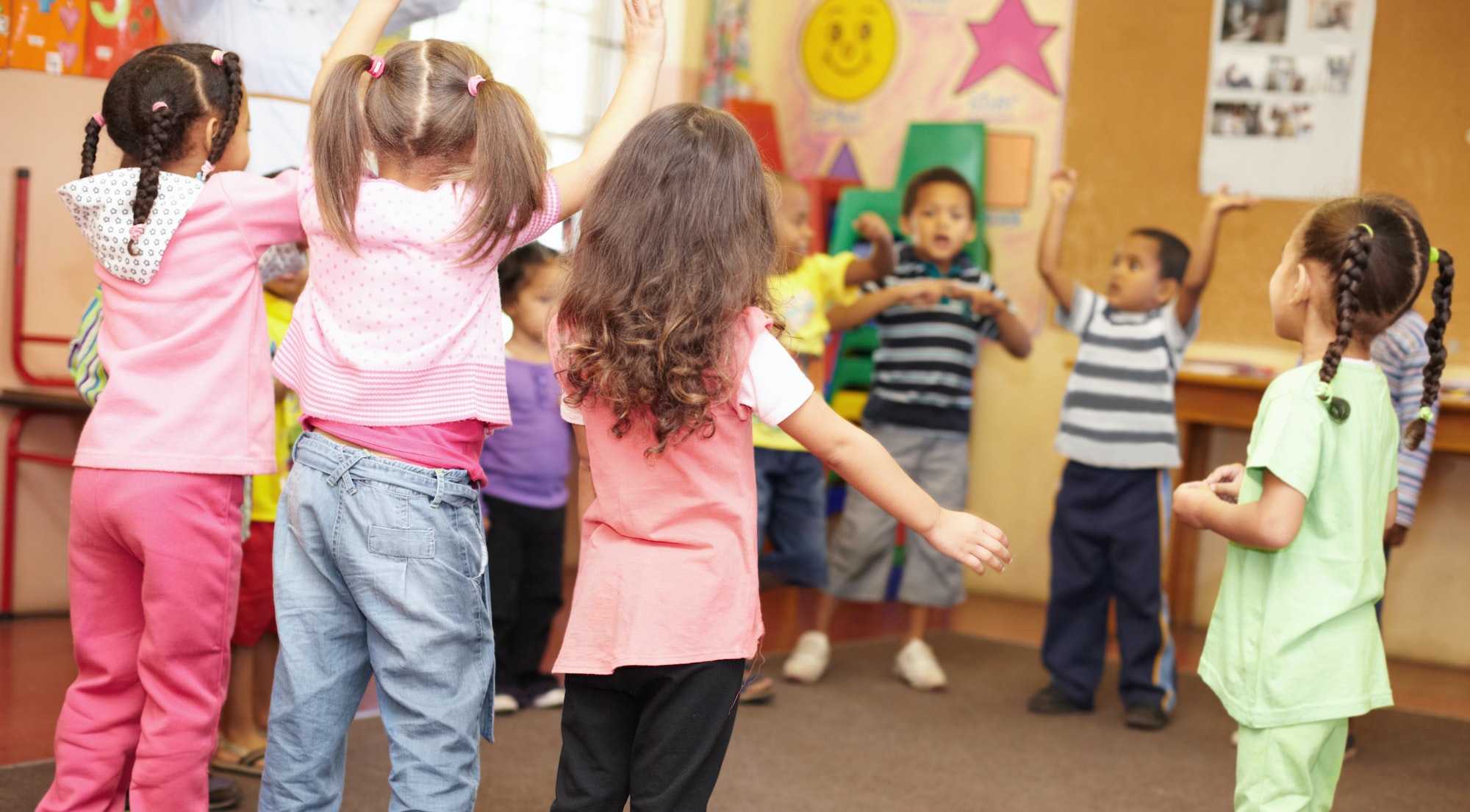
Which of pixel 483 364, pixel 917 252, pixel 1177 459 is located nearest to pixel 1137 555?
pixel 1177 459

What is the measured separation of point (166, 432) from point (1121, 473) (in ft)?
7.67

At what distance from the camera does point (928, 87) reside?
506 cm

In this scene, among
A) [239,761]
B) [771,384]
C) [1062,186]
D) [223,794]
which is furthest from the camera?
[1062,186]

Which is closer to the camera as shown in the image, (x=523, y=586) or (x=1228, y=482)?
(x=1228, y=482)

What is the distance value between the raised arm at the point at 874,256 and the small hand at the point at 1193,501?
1.44 m

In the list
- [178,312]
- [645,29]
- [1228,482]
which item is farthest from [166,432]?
[1228,482]

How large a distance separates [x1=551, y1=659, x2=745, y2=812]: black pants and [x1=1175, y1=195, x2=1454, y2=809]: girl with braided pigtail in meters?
0.74

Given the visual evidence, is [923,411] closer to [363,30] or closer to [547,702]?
[547,702]

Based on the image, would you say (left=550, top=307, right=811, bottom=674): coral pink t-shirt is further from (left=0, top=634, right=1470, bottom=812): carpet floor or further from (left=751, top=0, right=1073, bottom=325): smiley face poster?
(left=751, top=0, right=1073, bottom=325): smiley face poster

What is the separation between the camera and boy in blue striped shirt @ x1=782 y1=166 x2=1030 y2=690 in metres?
3.52

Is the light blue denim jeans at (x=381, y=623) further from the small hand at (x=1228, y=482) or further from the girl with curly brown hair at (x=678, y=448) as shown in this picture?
the small hand at (x=1228, y=482)

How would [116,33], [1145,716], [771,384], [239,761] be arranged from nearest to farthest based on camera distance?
1. [771,384]
2. [239,761]
3. [116,33]
4. [1145,716]

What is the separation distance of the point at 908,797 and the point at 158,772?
4.63 ft

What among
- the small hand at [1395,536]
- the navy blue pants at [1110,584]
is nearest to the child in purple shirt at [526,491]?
the navy blue pants at [1110,584]
